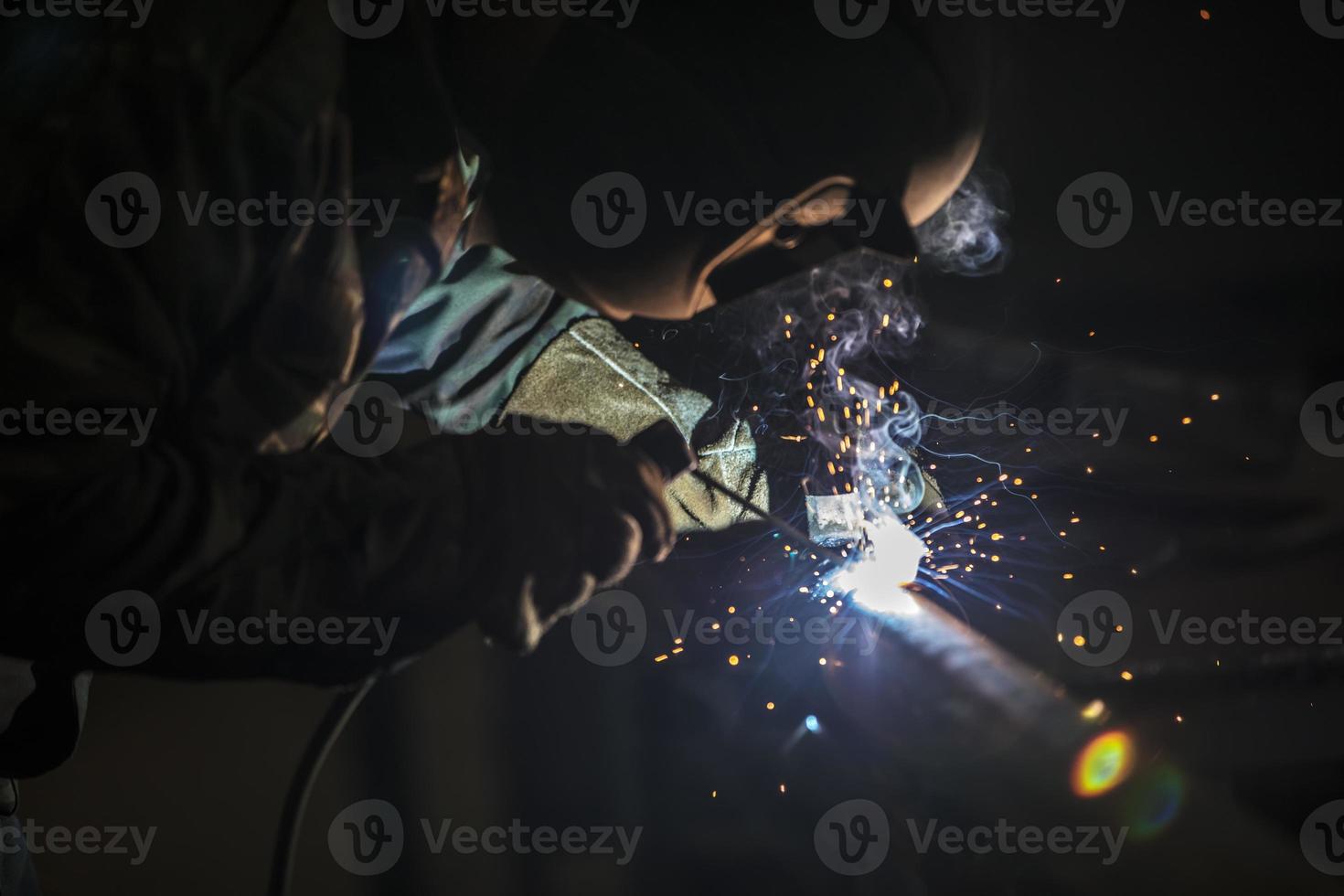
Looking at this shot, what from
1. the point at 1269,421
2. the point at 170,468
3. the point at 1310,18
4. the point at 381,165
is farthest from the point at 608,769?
the point at 1310,18

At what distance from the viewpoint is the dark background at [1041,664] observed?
0.95 metres

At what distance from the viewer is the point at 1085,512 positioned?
3.69ft
